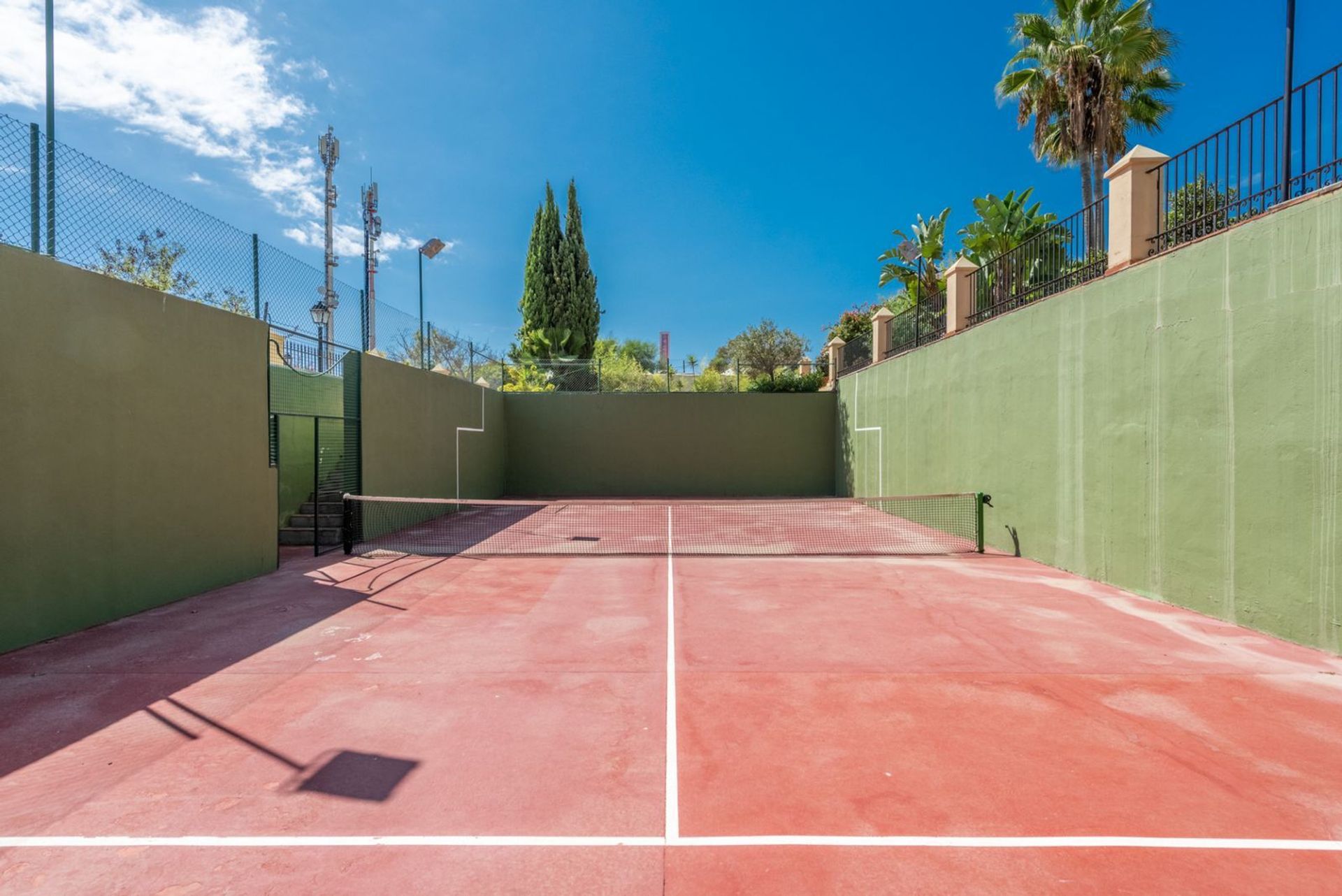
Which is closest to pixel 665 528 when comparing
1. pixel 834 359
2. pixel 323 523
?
pixel 323 523

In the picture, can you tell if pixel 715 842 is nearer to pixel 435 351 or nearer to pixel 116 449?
pixel 116 449

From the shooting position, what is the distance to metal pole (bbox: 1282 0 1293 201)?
5855 millimetres

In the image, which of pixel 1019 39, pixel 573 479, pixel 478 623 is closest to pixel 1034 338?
pixel 478 623

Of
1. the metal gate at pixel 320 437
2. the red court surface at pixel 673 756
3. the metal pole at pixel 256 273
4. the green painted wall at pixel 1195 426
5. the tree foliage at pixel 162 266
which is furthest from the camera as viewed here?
the metal gate at pixel 320 437

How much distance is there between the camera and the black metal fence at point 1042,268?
8742mm

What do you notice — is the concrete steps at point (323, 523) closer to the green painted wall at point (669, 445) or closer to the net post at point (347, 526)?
the net post at point (347, 526)

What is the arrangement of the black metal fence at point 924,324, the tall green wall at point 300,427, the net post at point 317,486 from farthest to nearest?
the black metal fence at point 924,324 < the tall green wall at point 300,427 < the net post at point 317,486

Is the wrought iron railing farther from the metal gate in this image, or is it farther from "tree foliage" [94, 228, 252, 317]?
"tree foliage" [94, 228, 252, 317]

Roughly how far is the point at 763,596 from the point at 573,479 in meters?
14.1

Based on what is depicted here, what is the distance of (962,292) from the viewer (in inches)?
483

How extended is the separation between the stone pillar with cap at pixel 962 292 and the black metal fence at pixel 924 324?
0.64m

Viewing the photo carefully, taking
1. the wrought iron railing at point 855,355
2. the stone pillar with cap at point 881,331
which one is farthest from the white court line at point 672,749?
the wrought iron railing at point 855,355

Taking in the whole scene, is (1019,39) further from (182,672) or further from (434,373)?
(182,672)

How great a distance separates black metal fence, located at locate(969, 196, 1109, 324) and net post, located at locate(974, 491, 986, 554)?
318 cm
